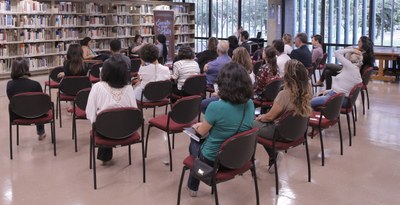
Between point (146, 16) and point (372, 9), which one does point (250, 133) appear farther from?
point (146, 16)

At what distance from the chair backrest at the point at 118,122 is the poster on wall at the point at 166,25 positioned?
9.13 metres

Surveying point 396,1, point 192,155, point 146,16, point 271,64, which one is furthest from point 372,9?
point 192,155

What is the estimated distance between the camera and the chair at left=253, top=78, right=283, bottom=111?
5.44 metres

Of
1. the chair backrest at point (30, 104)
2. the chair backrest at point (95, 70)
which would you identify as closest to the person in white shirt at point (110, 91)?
the chair backrest at point (30, 104)

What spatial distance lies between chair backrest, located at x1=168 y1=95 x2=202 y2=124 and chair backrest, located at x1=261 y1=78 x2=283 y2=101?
135 centimetres

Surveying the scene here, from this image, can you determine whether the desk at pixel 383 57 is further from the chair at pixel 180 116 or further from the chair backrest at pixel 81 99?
the chair backrest at pixel 81 99

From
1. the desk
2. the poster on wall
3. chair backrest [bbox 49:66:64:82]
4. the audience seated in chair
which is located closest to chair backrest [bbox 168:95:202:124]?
the audience seated in chair

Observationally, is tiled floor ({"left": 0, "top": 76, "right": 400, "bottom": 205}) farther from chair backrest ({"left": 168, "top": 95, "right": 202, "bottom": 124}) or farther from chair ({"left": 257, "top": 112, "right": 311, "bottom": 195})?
chair backrest ({"left": 168, "top": 95, "right": 202, "bottom": 124})

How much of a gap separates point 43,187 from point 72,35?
829cm

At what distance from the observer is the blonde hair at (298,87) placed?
3799 mm

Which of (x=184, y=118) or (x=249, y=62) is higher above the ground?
(x=249, y=62)

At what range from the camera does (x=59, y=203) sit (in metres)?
3.55

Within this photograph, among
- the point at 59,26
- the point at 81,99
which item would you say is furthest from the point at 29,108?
the point at 59,26

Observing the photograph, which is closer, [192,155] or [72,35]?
[192,155]
